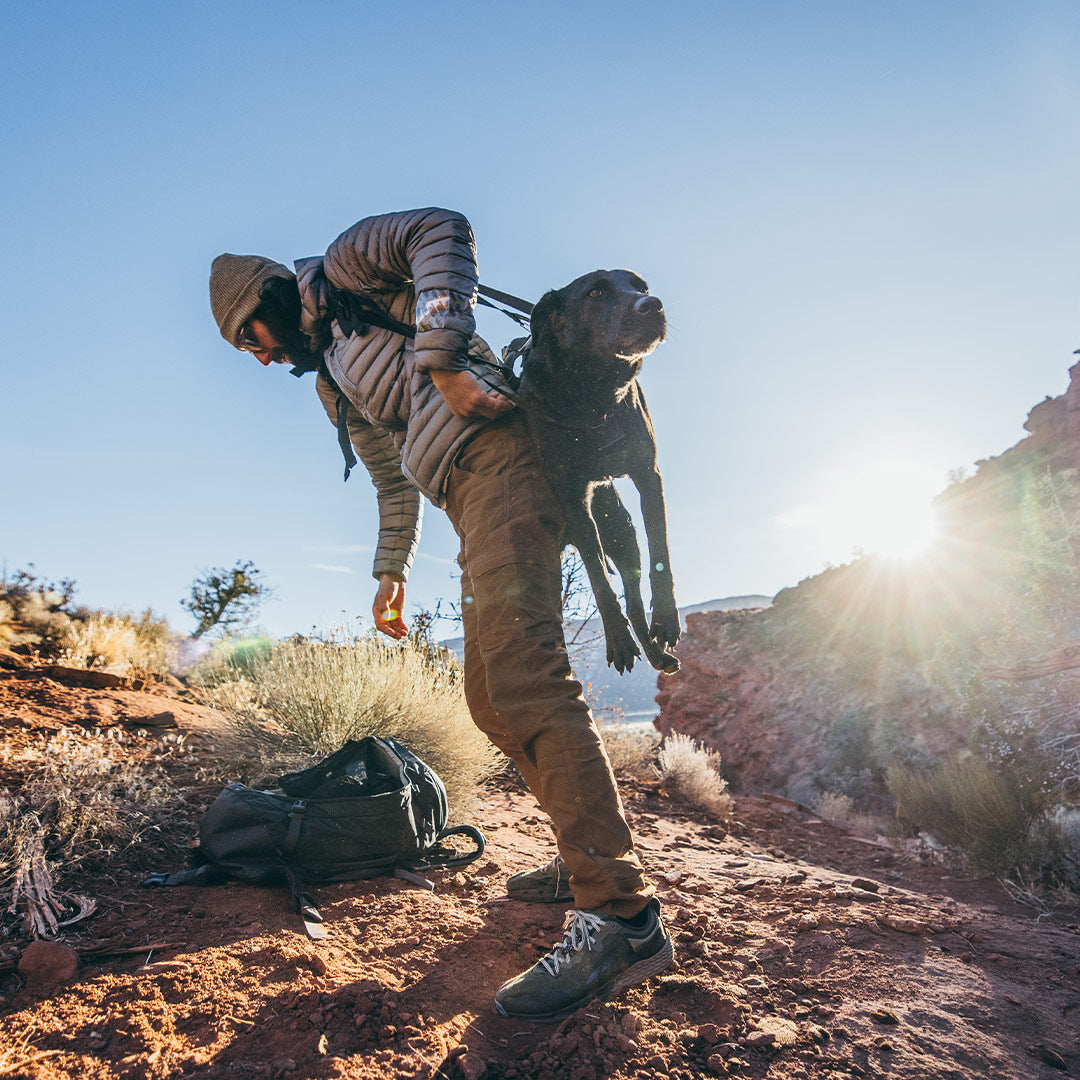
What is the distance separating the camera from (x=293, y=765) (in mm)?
3295

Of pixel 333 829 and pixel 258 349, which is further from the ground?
pixel 258 349

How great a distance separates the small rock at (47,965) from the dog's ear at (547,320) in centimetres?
179

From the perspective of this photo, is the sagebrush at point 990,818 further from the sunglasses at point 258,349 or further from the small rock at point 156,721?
the small rock at point 156,721

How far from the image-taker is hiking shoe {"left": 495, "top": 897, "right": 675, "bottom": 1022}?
124 centimetres

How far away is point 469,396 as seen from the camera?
1.49 meters

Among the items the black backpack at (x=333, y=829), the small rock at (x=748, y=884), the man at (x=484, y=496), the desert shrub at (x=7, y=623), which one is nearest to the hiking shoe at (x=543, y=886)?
the man at (x=484, y=496)

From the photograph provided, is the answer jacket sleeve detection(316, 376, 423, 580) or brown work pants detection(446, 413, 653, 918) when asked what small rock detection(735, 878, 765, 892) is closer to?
brown work pants detection(446, 413, 653, 918)

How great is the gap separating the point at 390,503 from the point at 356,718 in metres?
1.93

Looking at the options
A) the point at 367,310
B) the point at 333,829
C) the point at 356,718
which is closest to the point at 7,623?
the point at 356,718

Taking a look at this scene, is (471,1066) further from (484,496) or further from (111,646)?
(111,646)

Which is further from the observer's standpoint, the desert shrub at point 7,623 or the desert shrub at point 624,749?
the desert shrub at point 624,749

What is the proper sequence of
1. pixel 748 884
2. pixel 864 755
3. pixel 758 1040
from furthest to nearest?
pixel 864 755 < pixel 748 884 < pixel 758 1040

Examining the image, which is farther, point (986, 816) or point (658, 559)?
point (986, 816)

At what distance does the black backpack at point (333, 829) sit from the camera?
1918 millimetres
